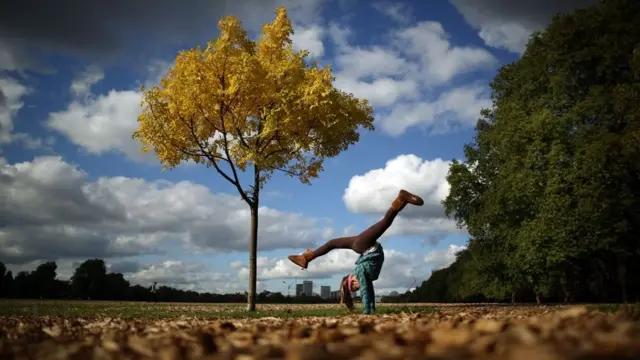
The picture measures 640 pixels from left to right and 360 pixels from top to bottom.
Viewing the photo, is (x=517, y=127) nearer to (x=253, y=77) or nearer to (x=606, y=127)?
(x=606, y=127)

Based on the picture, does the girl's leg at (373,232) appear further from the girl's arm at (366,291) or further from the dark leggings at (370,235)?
the girl's arm at (366,291)

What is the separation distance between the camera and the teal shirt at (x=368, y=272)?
38.2 ft

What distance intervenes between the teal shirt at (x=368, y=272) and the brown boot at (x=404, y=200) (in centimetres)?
105

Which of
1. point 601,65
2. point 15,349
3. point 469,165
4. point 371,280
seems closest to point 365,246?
point 371,280

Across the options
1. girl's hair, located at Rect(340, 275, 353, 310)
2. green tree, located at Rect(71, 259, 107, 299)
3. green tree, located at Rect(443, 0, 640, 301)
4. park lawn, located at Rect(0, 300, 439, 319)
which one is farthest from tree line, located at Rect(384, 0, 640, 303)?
green tree, located at Rect(71, 259, 107, 299)

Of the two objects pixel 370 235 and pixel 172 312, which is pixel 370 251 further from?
pixel 172 312

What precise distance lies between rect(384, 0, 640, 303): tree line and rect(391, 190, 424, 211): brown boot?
1207 cm

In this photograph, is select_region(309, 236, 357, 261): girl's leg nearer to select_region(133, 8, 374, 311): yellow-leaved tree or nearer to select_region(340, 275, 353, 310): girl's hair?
select_region(340, 275, 353, 310): girl's hair

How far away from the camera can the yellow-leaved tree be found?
17.2 meters

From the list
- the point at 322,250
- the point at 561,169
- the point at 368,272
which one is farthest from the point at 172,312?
the point at 561,169

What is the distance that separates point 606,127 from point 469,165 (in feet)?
21.4

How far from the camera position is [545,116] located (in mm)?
22797

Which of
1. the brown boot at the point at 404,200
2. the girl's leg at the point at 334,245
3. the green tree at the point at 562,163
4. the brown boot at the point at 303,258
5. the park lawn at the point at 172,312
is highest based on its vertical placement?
the green tree at the point at 562,163

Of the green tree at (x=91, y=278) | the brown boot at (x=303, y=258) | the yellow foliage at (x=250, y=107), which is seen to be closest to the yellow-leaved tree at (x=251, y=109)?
the yellow foliage at (x=250, y=107)
